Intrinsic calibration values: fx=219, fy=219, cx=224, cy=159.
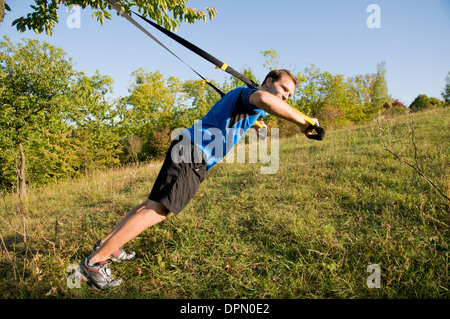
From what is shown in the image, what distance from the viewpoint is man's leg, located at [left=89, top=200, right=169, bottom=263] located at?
1.84m

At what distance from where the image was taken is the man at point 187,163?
1.84 meters

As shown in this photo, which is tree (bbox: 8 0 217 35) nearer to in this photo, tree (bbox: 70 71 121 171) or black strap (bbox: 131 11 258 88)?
black strap (bbox: 131 11 258 88)

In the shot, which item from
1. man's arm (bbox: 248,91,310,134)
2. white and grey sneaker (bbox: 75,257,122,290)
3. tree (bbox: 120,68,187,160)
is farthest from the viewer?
tree (bbox: 120,68,187,160)

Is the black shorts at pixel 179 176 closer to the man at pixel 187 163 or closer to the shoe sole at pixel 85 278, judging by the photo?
the man at pixel 187 163

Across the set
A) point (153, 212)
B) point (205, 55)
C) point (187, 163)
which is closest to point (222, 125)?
point (187, 163)

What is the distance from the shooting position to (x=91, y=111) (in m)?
20.1

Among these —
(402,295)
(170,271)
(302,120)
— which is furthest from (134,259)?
(402,295)

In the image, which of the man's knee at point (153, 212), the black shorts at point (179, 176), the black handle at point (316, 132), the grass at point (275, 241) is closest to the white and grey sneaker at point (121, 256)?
the grass at point (275, 241)

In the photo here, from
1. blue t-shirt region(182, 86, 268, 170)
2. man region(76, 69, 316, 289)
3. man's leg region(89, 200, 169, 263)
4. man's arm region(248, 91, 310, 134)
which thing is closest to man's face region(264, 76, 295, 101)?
man region(76, 69, 316, 289)

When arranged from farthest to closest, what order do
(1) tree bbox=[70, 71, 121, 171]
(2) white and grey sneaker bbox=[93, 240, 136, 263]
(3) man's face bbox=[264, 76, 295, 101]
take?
(1) tree bbox=[70, 71, 121, 171] → (2) white and grey sneaker bbox=[93, 240, 136, 263] → (3) man's face bbox=[264, 76, 295, 101]

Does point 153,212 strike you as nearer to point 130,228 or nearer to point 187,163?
point 130,228

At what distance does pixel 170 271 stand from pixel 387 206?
104 inches

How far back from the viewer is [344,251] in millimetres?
2055

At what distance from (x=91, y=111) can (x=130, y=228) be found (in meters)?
22.1
